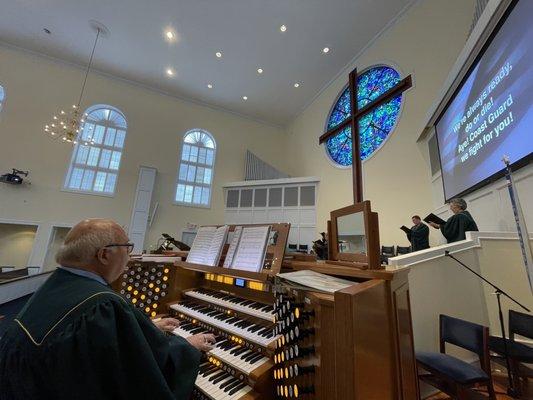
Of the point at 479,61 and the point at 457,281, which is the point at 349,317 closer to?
the point at 457,281

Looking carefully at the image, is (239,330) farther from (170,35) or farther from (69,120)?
(69,120)

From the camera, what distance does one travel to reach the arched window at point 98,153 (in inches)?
320

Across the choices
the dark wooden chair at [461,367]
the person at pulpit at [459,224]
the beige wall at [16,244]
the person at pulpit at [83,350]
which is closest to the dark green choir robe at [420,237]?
the person at pulpit at [459,224]

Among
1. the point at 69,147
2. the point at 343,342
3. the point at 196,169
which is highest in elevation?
the point at 196,169

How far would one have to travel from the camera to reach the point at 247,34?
24.6 feet

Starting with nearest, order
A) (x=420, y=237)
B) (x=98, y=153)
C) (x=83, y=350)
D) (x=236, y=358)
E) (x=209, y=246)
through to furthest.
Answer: (x=83, y=350)
(x=236, y=358)
(x=209, y=246)
(x=420, y=237)
(x=98, y=153)

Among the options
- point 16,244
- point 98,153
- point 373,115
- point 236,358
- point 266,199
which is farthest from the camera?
point 266,199

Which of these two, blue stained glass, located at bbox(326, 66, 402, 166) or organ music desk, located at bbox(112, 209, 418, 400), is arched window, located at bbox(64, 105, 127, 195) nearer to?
blue stained glass, located at bbox(326, 66, 402, 166)

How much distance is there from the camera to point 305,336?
1013 mm

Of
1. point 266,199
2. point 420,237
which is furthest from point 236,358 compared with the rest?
point 266,199

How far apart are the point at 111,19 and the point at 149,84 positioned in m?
2.59

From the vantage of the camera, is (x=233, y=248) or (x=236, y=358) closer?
(x=236, y=358)

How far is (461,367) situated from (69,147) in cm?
1056

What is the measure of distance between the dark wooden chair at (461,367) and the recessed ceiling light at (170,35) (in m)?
9.42
